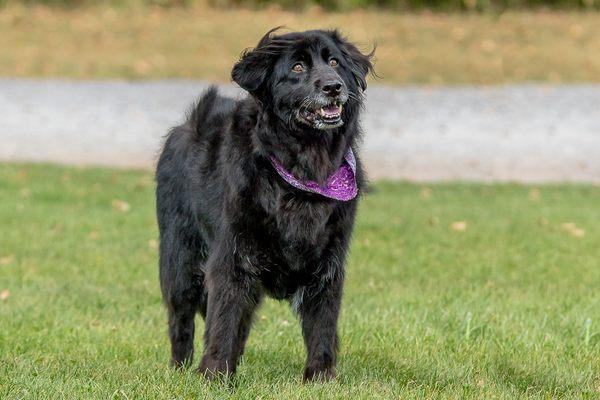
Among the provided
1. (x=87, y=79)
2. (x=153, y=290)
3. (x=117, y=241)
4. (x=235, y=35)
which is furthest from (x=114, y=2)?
(x=153, y=290)

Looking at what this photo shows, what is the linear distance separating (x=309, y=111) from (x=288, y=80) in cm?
21

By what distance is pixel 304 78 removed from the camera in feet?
16.0

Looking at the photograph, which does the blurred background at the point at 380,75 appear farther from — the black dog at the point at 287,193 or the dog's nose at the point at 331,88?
the dog's nose at the point at 331,88

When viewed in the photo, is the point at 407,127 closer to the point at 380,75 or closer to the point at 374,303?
the point at 380,75

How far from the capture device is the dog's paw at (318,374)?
16.5 ft

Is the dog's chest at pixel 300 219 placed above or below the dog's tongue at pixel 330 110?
below

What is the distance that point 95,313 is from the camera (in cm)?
722

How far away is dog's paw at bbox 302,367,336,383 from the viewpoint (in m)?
5.03

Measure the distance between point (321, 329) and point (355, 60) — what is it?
1.32 m

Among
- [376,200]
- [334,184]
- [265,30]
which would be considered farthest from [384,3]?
[334,184]

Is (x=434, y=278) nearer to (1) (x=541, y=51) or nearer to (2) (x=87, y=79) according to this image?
(2) (x=87, y=79)

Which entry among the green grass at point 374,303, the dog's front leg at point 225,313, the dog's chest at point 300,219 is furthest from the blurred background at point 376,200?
the dog's chest at point 300,219

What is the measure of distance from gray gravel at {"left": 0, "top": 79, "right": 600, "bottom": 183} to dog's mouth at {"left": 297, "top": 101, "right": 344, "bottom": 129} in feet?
31.0

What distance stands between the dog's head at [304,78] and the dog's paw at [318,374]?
117 cm
